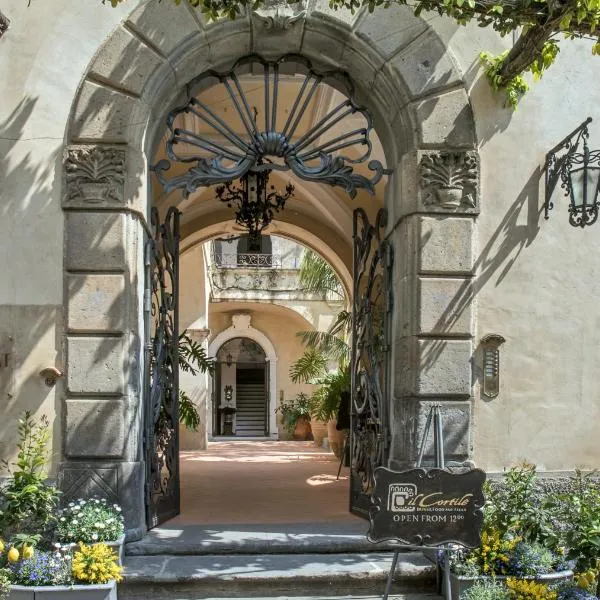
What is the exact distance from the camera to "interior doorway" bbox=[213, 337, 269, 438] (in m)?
27.4

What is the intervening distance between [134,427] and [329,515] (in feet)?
7.29

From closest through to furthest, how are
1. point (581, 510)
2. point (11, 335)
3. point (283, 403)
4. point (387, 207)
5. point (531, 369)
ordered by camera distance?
1. point (581, 510)
2. point (11, 335)
3. point (531, 369)
4. point (387, 207)
5. point (283, 403)

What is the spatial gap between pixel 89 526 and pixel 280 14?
4.08 meters

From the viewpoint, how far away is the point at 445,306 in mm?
7043

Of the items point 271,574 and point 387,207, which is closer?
point 271,574

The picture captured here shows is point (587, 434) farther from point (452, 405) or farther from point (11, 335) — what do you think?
point (11, 335)

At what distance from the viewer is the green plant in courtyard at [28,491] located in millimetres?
6035

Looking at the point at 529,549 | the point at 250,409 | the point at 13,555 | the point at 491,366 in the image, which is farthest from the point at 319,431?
the point at 13,555

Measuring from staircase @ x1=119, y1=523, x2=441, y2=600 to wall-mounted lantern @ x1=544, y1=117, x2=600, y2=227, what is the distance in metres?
2.85

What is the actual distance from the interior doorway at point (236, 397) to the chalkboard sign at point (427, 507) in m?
21.6

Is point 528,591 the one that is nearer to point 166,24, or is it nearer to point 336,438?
point 166,24

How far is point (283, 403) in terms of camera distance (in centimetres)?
2583

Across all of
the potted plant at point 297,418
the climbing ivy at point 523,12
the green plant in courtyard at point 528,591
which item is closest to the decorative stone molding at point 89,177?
the climbing ivy at point 523,12

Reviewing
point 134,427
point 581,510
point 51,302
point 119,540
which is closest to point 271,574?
point 119,540
